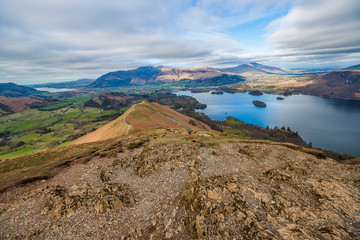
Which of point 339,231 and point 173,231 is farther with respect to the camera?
point 173,231

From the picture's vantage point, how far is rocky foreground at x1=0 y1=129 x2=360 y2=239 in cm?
1450

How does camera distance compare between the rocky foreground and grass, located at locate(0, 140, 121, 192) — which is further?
grass, located at locate(0, 140, 121, 192)

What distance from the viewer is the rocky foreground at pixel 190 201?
571 inches

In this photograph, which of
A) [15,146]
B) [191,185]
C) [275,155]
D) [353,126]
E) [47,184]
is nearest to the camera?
[191,185]

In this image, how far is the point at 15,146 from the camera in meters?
114

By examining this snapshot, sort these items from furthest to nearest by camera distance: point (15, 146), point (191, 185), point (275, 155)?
1. point (15, 146)
2. point (275, 155)
3. point (191, 185)

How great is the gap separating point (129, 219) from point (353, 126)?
209 m

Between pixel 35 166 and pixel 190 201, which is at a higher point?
pixel 190 201

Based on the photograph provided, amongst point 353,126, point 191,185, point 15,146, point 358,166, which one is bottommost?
point 353,126

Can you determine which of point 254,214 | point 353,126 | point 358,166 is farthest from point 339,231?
point 353,126

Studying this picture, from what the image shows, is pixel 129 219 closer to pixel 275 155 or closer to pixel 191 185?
pixel 191 185

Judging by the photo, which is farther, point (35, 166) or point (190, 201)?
point (35, 166)

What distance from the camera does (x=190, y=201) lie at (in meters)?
17.7

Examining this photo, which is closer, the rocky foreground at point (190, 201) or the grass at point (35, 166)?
the rocky foreground at point (190, 201)
